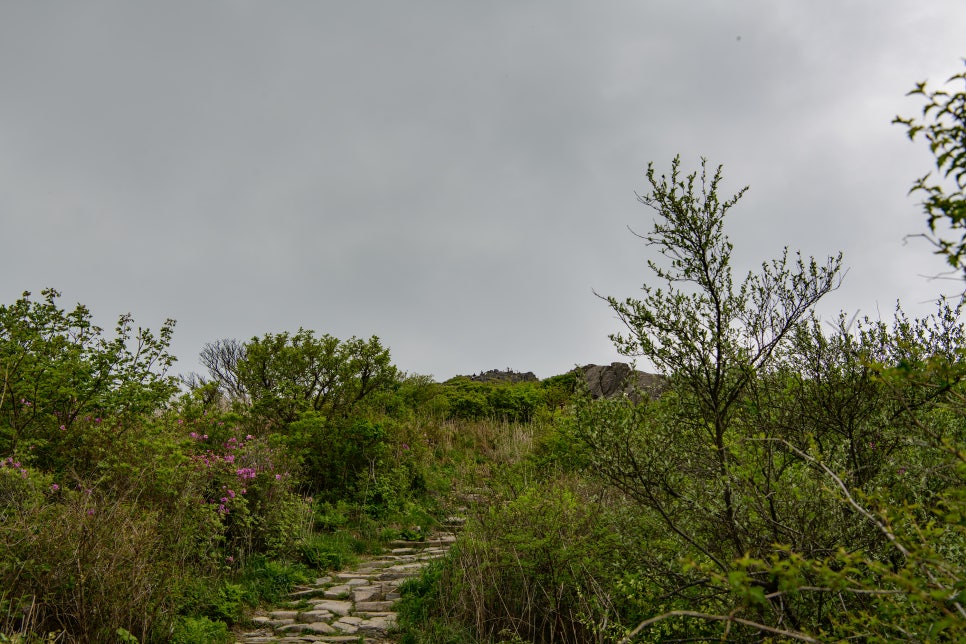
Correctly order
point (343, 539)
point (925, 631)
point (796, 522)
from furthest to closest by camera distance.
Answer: point (343, 539)
point (796, 522)
point (925, 631)

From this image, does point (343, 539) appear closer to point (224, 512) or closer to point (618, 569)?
point (224, 512)

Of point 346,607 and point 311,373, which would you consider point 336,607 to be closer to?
point 346,607

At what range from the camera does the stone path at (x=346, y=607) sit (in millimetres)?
5094

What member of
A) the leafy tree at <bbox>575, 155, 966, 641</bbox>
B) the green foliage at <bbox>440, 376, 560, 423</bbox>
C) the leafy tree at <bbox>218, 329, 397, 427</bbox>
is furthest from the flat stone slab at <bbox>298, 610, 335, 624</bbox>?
the green foliage at <bbox>440, 376, 560, 423</bbox>

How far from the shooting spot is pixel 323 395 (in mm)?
10828

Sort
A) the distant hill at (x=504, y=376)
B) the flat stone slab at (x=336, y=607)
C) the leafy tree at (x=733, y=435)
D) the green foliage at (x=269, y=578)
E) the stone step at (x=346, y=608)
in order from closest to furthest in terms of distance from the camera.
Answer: the leafy tree at (x=733, y=435), the stone step at (x=346, y=608), the flat stone slab at (x=336, y=607), the green foliage at (x=269, y=578), the distant hill at (x=504, y=376)

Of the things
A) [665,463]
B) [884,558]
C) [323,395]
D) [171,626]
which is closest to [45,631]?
[171,626]

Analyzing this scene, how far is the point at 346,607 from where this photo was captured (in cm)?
582

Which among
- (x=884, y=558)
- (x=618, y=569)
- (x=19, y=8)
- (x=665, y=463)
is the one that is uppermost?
(x=19, y=8)

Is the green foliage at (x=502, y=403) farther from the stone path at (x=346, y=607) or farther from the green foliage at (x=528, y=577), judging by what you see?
the green foliage at (x=528, y=577)

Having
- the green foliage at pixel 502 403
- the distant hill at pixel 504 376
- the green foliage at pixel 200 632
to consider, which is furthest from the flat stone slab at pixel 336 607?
the distant hill at pixel 504 376

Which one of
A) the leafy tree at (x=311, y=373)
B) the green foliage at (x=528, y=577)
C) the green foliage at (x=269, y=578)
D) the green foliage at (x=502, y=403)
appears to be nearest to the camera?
the green foliage at (x=528, y=577)

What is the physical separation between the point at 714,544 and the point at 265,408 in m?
8.52

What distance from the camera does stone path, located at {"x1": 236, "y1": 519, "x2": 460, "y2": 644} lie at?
5.09 meters
